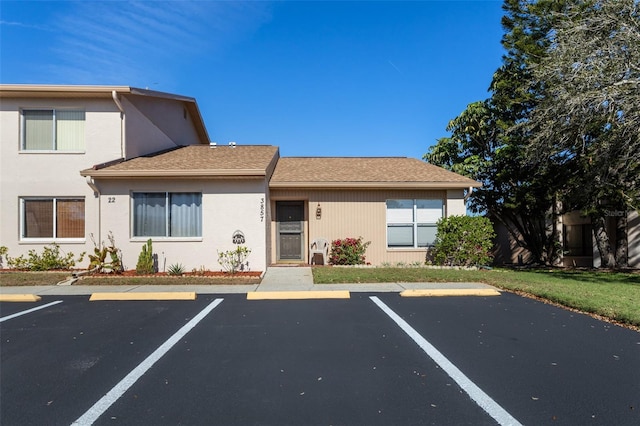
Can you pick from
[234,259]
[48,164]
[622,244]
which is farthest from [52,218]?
[622,244]

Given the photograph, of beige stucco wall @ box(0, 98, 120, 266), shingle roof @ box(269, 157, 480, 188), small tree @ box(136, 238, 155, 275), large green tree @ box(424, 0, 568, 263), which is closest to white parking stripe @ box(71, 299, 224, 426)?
small tree @ box(136, 238, 155, 275)

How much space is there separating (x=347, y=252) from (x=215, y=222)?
4.46 meters

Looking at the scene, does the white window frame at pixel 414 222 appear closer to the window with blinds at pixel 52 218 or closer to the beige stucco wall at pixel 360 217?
the beige stucco wall at pixel 360 217

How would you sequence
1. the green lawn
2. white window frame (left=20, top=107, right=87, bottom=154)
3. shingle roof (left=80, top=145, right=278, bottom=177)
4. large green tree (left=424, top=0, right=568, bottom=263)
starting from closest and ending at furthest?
the green lawn, shingle roof (left=80, top=145, right=278, bottom=177), white window frame (left=20, top=107, right=87, bottom=154), large green tree (left=424, top=0, right=568, bottom=263)

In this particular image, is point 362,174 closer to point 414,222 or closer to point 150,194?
point 414,222

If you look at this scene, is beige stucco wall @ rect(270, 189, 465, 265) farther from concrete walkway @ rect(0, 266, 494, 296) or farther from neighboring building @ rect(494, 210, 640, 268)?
neighboring building @ rect(494, 210, 640, 268)

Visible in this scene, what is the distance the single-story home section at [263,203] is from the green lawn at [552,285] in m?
1.99

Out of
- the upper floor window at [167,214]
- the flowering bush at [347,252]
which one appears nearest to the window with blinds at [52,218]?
the upper floor window at [167,214]

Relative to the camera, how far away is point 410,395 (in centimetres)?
337

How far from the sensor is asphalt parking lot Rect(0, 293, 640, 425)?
10.1 feet

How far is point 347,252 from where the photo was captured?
12180mm

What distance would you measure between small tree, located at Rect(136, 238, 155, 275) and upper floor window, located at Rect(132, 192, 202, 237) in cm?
63

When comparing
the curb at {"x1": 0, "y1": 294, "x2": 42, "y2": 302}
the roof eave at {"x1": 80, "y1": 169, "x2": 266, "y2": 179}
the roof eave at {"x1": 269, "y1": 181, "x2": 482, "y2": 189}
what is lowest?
the curb at {"x1": 0, "y1": 294, "x2": 42, "y2": 302}

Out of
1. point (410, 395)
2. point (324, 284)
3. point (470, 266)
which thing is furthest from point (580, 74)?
point (410, 395)
